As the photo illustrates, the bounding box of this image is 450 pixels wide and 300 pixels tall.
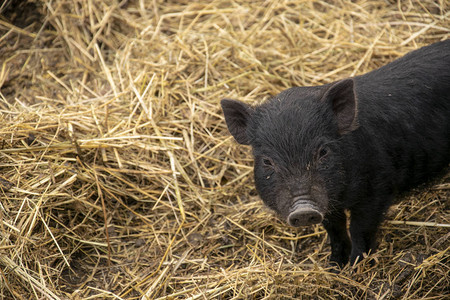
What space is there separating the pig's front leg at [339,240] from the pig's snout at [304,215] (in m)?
0.87

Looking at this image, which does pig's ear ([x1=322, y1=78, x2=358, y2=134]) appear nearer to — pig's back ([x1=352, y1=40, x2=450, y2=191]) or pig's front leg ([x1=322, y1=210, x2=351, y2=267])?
pig's back ([x1=352, y1=40, x2=450, y2=191])

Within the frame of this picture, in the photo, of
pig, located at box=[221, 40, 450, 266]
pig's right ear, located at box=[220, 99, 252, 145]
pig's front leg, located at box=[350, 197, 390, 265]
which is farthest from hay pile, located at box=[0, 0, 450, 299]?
pig's right ear, located at box=[220, 99, 252, 145]

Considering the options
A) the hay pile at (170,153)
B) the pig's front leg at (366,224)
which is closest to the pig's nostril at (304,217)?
the hay pile at (170,153)

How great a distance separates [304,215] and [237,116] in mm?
1110

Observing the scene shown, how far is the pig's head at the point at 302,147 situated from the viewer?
3.73 metres

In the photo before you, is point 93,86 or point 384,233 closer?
point 384,233

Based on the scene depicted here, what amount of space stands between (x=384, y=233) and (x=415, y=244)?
0.27 meters

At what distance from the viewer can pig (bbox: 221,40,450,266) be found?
12.5 ft

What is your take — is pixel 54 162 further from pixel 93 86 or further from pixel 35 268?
pixel 93 86

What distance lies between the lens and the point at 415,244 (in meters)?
4.68

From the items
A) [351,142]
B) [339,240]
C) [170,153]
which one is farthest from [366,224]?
[170,153]

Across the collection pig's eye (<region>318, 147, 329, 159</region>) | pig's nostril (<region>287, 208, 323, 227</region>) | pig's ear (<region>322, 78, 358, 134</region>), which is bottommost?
pig's nostril (<region>287, 208, 323, 227</region>)

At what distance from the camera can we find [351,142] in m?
4.06

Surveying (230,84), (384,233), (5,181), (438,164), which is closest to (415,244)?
(384,233)
